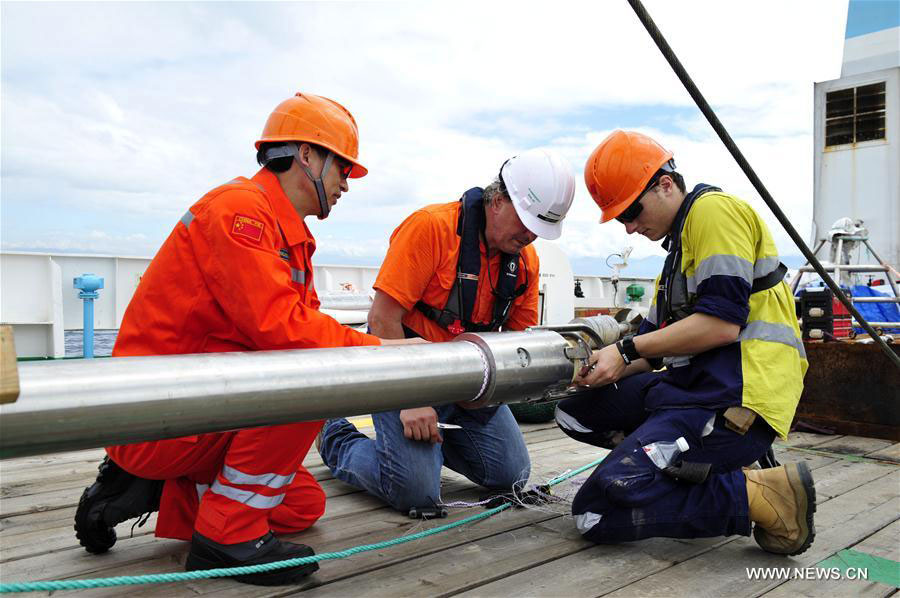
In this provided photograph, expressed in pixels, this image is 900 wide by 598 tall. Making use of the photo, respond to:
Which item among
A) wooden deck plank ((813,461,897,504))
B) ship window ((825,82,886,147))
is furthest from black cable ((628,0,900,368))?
ship window ((825,82,886,147))

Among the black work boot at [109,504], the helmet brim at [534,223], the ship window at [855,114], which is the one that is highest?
the ship window at [855,114]

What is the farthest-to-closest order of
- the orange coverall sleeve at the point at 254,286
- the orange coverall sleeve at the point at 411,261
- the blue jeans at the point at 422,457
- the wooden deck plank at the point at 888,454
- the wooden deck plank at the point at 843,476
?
1. the wooden deck plank at the point at 888,454
2. the wooden deck plank at the point at 843,476
3. the orange coverall sleeve at the point at 411,261
4. the blue jeans at the point at 422,457
5. the orange coverall sleeve at the point at 254,286

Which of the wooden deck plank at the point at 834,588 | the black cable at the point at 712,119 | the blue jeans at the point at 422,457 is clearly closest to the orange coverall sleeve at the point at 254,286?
the blue jeans at the point at 422,457

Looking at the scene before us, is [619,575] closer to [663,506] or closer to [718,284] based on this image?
[663,506]

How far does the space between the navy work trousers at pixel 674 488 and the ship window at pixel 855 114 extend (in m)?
14.4

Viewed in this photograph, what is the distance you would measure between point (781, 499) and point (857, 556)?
0.31 m

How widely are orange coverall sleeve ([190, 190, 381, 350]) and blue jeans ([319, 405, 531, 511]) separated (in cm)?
82

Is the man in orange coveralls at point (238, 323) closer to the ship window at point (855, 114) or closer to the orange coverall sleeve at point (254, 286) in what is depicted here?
the orange coverall sleeve at point (254, 286)

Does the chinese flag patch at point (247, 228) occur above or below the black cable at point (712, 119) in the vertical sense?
below

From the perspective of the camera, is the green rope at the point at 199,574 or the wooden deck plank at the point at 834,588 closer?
the green rope at the point at 199,574

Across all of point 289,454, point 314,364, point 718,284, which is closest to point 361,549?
point 289,454

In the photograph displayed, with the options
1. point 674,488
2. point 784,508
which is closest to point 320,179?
point 674,488

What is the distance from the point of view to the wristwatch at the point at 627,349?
8.15ft

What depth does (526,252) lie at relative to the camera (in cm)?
327
